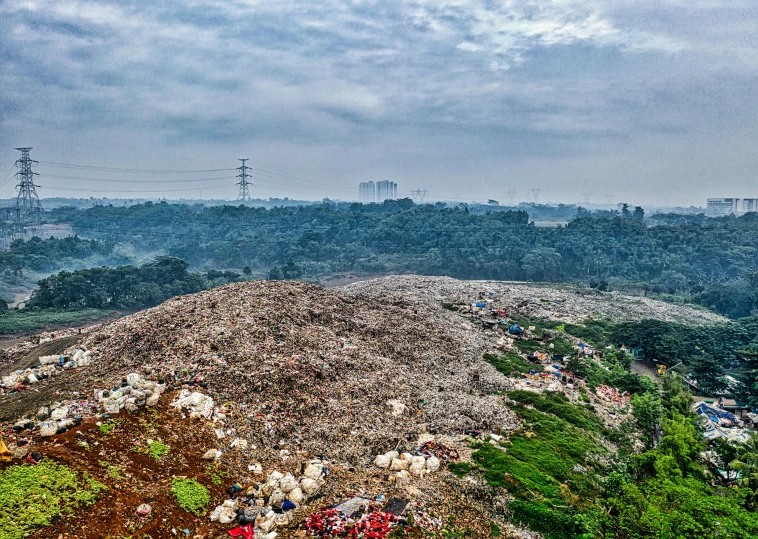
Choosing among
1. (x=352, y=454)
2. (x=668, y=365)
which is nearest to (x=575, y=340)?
(x=668, y=365)

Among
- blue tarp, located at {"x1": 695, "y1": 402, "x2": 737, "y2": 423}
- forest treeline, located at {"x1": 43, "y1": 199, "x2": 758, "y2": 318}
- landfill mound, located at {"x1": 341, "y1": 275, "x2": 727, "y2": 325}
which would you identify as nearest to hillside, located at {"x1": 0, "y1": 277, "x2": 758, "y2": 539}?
blue tarp, located at {"x1": 695, "y1": 402, "x2": 737, "y2": 423}

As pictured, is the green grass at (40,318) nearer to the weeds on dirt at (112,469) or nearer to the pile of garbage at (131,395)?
the pile of garbage at (131,395)

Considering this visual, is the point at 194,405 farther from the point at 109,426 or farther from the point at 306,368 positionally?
the point at 306,368

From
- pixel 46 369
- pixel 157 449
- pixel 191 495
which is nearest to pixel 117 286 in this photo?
pixel 46 369

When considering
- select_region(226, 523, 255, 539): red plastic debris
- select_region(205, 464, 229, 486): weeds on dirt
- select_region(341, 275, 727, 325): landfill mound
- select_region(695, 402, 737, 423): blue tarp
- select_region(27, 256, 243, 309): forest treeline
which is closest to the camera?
select_region(226, 523, 255, 539): red plastic debris

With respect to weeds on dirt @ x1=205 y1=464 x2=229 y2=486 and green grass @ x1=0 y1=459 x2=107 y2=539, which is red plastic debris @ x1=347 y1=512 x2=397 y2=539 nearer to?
weeds on dirt @ x1=205 y1=464 x2=229 y2=486

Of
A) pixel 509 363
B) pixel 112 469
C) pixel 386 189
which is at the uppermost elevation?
pixel 386 189
